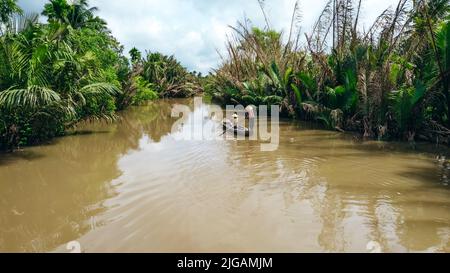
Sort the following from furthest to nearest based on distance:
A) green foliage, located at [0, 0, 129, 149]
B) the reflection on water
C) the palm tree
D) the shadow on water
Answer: the palm tree < green foliage, located at [0, 0, 129, 149] < the shadow on water < the reflection on water

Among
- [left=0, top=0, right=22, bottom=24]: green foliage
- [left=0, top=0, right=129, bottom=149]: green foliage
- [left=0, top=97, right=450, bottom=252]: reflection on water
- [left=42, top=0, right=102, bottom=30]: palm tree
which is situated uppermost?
[left=42, top=0, right=102, bottom=30]: palm tree

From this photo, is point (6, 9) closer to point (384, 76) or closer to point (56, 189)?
point (56, 189)

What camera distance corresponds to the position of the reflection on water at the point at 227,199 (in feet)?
15.1

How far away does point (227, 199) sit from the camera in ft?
20.1

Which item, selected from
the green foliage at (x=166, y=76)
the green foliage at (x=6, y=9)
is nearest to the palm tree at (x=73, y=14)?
the green foliage at (x=166, y=76)

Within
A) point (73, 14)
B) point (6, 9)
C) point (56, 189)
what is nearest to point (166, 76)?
point (73, 14)

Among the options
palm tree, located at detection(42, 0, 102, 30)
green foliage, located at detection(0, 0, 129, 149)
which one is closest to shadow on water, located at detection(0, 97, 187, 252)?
green foliage, located at detection(0, 0, 129, 149)

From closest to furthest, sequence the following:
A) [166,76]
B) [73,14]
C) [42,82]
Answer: [42,82] < [73,14] < [166,76]

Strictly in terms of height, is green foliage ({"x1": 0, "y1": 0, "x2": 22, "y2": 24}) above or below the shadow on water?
above

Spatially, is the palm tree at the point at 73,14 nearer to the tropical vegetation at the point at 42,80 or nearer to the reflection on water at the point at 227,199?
the tropical vegetation at the point at 42,80

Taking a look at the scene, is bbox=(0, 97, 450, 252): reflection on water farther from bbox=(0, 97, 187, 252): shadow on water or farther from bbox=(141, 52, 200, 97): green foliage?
bbox=(141, 52, 200, 97): green foliage

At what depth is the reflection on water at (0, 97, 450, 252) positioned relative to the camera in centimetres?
460

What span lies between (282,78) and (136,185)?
40.8 ft

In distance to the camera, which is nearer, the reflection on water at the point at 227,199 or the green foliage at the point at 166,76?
the reflection on water at the point at 227,199
